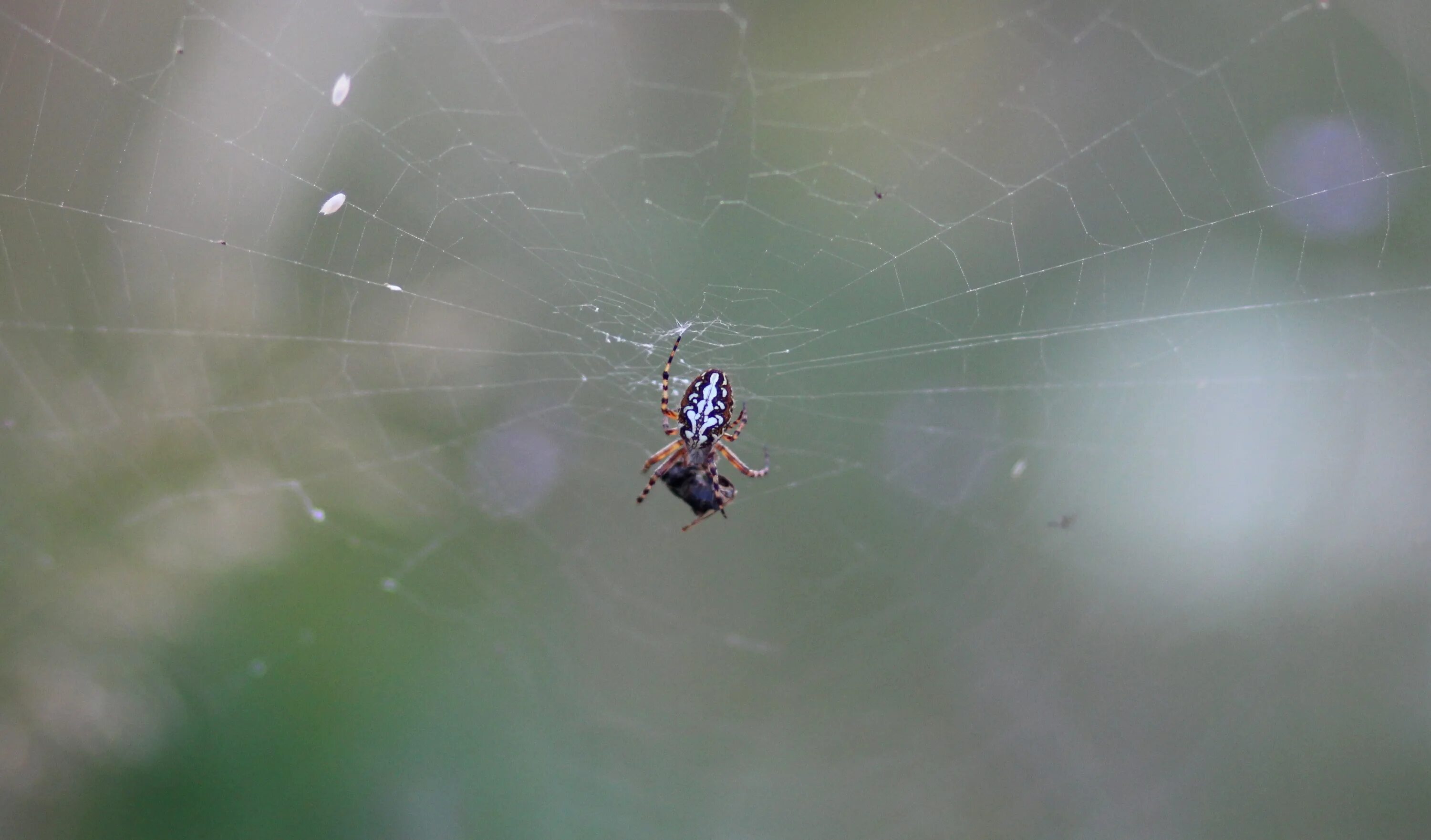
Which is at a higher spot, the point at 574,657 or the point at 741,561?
the point at 741,561

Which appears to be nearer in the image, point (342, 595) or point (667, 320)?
point (667, 320)

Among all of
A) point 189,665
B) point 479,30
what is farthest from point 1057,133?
point 189,665

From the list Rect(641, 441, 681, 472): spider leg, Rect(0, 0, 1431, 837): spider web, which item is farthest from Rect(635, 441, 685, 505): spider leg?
Rect(0, 0, 1431, 837): spider web

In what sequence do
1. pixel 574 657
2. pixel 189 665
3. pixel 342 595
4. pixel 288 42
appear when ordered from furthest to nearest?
pixel 574 657 < pixel 342 595 < pixel 189 665 < pixel 288 42

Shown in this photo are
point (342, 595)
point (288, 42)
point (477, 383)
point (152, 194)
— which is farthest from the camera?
point (477, 383)

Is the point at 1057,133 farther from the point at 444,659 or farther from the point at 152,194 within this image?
the point at 444,659

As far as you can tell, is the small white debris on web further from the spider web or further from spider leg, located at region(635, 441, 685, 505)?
spider leg, located at region(635, 441, 685, 505)
